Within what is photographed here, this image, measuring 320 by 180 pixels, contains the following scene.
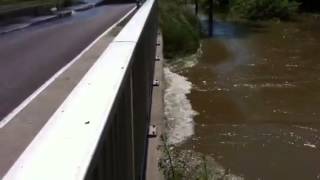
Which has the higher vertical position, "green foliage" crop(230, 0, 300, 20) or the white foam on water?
the white foam on water

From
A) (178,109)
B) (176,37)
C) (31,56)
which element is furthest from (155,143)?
(176,37)

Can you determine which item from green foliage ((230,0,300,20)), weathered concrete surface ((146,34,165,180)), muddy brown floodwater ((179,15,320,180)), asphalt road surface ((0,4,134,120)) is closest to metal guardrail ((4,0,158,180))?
weathered concrete surface ((146,34,165,180))

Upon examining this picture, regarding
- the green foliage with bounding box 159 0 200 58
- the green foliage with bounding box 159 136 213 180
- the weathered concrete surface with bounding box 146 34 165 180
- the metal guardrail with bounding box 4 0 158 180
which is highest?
the metal guardrail with bounding box 4 0 158 180

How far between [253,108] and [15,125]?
963cm

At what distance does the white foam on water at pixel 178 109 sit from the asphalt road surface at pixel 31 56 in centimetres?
269

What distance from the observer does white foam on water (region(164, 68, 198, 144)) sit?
13.5 meters

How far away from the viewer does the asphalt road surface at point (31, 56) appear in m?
10.9

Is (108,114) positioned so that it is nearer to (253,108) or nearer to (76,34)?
(253,108)

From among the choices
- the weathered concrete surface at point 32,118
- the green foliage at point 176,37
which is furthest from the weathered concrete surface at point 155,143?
the green foliage at point 176,37

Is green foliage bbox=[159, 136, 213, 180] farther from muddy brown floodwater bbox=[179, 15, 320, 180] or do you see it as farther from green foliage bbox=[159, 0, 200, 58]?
green foliage bbox=[159, 0, 200, 58]

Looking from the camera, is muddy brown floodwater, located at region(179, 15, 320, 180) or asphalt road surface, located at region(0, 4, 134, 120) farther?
muddy brown floodwater, located at region(179, 15, 320, 180)

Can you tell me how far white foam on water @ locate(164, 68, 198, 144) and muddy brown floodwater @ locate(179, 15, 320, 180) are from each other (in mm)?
209

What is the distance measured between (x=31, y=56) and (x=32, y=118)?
885 centimetres

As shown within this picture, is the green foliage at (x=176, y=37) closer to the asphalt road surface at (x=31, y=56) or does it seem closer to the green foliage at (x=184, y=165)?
the asphalt road surface at (x=31, y=56)
